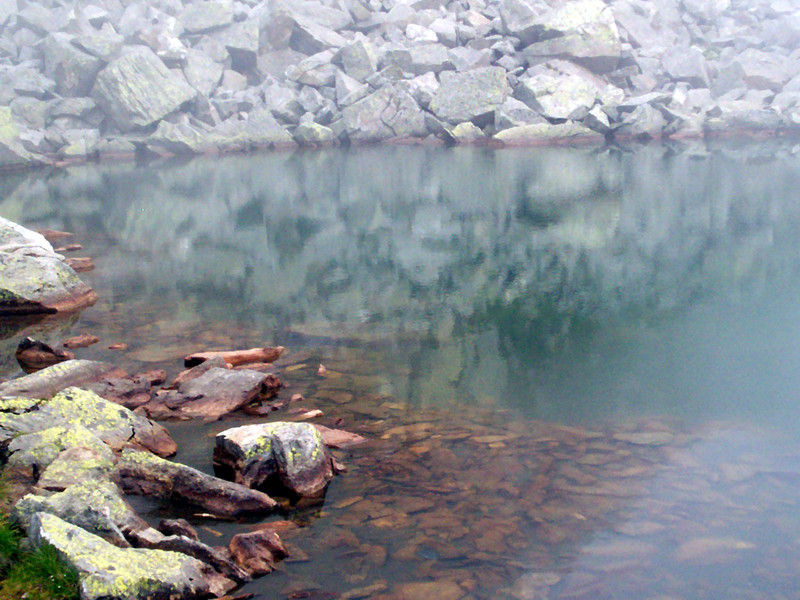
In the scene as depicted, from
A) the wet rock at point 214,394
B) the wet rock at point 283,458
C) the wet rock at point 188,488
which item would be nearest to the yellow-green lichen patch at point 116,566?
the wet rock at point 188,488

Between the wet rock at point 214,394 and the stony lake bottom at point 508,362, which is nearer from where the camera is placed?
the stony lake bottom at point 508,362

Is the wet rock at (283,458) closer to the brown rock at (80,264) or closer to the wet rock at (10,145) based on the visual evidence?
the brown rock at (80,264)

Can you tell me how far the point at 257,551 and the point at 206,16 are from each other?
5675 centimetres

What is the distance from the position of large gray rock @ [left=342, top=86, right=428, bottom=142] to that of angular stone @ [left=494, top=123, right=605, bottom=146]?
5.78 meters

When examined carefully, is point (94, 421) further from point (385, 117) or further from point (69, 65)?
point (69, 65)

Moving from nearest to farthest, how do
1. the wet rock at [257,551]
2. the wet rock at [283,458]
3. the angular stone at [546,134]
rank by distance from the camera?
the wet rock at [257,551] < the wet rock at [283,458] < the angular stone at [546,134]

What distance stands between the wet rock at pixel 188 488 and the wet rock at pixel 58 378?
2.43m

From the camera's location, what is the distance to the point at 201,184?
105 feet

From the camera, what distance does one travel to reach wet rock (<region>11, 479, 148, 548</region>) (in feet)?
16.1

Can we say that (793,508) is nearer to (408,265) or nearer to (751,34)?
(408,265)

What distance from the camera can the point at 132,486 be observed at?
6262 mm

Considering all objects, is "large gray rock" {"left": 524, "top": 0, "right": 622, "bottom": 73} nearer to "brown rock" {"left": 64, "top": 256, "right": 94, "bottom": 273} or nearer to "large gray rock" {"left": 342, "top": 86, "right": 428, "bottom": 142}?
"large gray rock" {"left": 342, "top": 86, "right": 428, "bottom": 142}

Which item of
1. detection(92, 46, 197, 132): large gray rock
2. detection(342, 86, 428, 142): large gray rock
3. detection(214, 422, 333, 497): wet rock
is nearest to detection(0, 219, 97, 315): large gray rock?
detection(214, 422, 333, 497): wet rock

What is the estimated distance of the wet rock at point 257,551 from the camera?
17.3 ft
